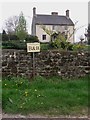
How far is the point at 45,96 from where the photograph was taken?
695cm

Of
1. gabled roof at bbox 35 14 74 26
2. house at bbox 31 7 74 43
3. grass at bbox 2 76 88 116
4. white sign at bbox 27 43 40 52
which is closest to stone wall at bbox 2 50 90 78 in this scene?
white sign at bbox 27 43 40 52

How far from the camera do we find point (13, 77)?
9.01 meters

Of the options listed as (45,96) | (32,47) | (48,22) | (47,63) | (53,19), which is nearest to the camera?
(45,96)

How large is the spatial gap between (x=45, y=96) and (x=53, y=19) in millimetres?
55004

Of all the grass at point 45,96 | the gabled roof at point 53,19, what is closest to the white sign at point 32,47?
the grass at point 45,96

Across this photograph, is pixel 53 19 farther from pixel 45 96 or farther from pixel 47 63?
pixel 45 96

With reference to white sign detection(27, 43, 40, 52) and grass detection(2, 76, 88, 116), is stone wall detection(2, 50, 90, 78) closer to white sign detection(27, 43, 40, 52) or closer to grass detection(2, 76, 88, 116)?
white sign detection(27, 43, 40, 52)

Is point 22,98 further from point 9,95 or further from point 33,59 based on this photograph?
point 33,59

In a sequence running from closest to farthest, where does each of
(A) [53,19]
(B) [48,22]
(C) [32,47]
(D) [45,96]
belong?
(D) [45,96], (C) [32,47], (B) [48,22], (A) [53,19]

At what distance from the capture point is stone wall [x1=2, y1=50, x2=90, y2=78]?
914 centimetres

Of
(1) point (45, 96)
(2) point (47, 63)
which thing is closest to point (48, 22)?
A: (2) point (47, 63)

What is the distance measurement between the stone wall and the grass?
1.19 feet

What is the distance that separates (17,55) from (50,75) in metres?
1.33

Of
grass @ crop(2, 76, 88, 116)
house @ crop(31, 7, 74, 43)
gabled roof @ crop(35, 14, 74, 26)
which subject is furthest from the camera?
gabled roof @ crop(35, 14, 74, 26)
